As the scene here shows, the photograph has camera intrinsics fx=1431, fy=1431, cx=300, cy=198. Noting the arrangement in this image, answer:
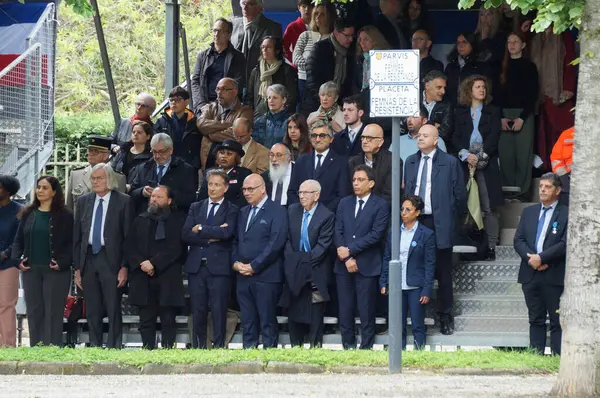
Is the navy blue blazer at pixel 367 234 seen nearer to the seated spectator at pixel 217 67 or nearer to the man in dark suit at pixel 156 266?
the man in dark suit at pixel 156 266

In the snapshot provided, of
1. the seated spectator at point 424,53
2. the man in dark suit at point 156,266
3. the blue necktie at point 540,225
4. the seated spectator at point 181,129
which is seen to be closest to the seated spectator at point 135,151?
the seated spectator at point 181,129

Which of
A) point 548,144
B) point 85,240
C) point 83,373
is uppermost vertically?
point 548,144

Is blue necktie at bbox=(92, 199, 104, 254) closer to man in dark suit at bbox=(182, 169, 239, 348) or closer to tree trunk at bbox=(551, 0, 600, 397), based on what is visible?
man in dark suit at bbox=(182, 169, 239, 348)

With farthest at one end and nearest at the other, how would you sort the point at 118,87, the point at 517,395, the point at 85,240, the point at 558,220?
the point at 118,87, the point at 85,240, the point at 558,220, the point at 517,395

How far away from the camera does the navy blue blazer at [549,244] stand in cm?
1603

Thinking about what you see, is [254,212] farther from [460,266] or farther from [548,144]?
[548,144]

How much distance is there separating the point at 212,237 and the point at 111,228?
4.44ft

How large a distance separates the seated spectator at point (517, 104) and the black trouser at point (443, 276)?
2.93 m

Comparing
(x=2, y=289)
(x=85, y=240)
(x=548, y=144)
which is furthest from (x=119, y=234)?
(x=548, y=144)

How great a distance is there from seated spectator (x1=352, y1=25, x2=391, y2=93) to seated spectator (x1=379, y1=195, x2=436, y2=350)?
3.20 meters

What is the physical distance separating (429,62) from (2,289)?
21.0ft

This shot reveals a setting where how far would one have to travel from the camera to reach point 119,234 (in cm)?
1744

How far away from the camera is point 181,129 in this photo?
770 inches

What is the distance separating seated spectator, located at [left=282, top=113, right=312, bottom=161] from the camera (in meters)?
18.1
